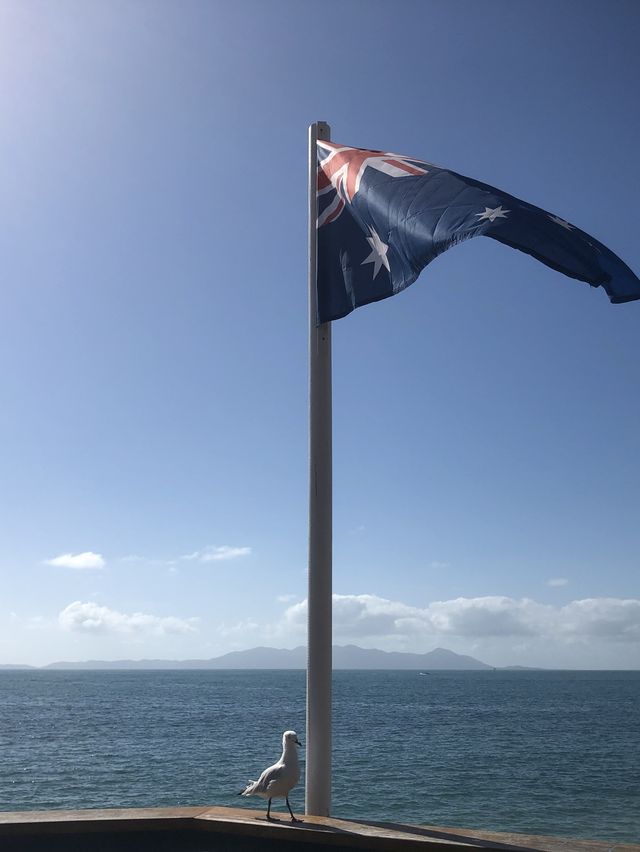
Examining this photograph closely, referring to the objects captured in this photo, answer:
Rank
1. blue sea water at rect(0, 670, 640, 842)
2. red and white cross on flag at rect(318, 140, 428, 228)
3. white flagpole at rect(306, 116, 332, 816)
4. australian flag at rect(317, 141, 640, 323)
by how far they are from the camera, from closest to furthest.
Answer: white flagpole at rect(306, 116, 332, 816) < australian flag at rect(317, 141, 640, 323) < red and white cross on flag at rect(318, 140, 428, 228) < blue sea water at rect(0, 670, 640, 842)

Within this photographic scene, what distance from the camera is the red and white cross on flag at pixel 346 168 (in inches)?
297

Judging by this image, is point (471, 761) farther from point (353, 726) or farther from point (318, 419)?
point (318, 419)

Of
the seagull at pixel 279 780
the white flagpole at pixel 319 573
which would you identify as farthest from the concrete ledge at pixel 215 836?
the white flagpole at pixel 319 573

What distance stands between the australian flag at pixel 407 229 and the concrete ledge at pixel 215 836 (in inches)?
164

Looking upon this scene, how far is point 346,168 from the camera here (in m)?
7.80

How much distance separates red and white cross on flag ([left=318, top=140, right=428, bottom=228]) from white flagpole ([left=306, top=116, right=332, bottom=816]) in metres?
0.78

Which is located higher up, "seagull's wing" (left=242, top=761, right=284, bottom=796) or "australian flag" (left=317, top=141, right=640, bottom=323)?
"australian flag" (left=317, top=141, right=640, bottom=323)

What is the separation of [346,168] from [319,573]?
3827 mm

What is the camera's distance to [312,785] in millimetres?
6531

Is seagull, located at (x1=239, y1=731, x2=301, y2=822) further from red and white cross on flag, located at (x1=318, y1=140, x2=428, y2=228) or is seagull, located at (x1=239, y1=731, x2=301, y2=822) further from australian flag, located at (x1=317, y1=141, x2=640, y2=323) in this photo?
red and white cross on flag, located at (x1=318, y1=140, x2=428, y2=228)

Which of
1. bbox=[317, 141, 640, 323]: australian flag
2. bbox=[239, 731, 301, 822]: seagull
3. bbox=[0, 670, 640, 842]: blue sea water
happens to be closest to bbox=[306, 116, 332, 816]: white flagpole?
bbox=[239, 731, 301, 822]: seagull

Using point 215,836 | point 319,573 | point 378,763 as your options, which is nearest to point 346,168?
point 319,573

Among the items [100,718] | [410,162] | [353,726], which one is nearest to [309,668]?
[410,162]

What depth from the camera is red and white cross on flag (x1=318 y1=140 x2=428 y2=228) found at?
7554 mm
